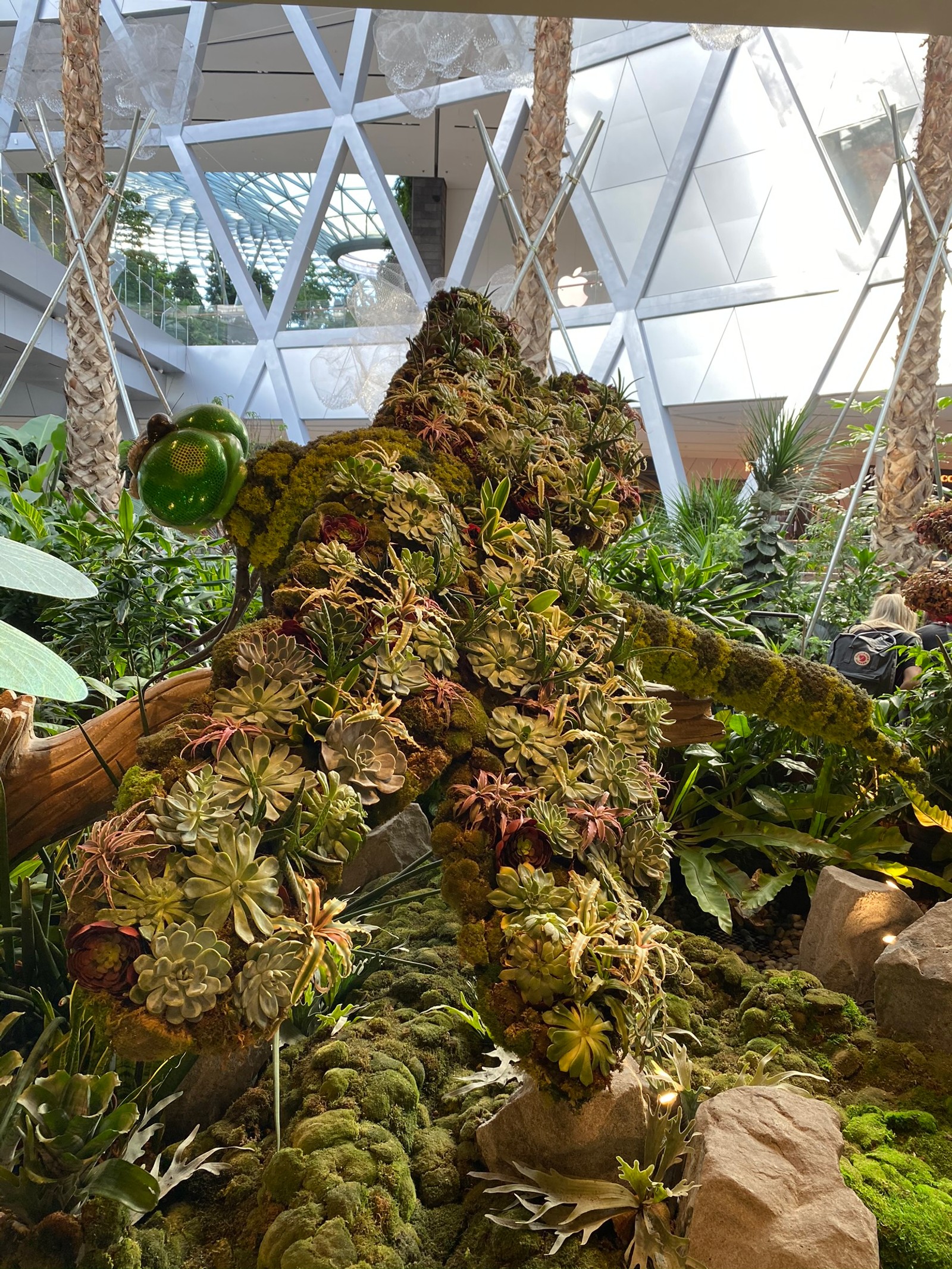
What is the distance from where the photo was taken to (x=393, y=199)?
11531mm

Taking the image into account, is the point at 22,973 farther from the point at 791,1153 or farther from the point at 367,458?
the point at 791,1153

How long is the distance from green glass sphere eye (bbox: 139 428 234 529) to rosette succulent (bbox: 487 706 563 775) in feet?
1.47

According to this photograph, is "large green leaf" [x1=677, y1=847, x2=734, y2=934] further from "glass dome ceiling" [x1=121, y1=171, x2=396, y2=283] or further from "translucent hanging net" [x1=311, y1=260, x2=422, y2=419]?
"glass dome ceiling" [x1=121, y1=171, x2=396, y2=283]

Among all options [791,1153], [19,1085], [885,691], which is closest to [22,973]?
[19,1085]

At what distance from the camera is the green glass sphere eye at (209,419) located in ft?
3.43

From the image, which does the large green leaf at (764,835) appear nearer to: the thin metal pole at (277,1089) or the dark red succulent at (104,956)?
the thin metal pole at (277,1089)

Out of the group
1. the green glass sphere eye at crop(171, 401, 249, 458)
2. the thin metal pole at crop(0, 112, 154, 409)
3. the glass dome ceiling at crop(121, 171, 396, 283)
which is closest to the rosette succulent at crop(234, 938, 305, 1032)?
the green glass sphere eye at crop(171, 401, 249, 458)

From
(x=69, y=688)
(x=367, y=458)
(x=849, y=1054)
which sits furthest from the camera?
(x=849, y=1054)

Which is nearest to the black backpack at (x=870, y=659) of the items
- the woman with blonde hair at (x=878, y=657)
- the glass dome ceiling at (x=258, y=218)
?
the woman with blonde hair at (x=878, y=657)

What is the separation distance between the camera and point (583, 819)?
83cm

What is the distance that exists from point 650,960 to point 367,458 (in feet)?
2.18

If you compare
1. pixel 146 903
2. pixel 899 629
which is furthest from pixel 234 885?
pixel 899 629

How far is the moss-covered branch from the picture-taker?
1635mm

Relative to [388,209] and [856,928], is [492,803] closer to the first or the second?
[856,928]
